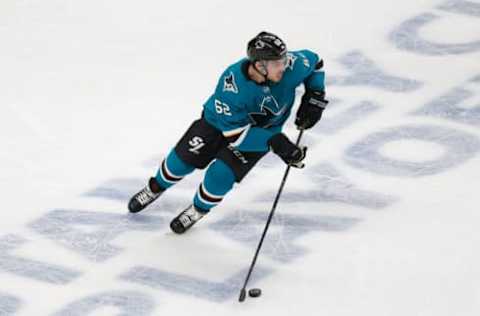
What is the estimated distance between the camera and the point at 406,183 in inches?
287

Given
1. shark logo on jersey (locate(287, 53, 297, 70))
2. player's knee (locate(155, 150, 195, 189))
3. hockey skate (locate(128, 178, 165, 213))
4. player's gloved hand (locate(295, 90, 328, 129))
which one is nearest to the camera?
shark logo on jersey (locate(287, 53, 297, 70))

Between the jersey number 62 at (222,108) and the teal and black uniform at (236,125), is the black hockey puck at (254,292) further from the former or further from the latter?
the jersey number 62 at (222,108)

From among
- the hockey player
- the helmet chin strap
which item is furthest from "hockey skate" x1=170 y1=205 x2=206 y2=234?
the helmet chin strap

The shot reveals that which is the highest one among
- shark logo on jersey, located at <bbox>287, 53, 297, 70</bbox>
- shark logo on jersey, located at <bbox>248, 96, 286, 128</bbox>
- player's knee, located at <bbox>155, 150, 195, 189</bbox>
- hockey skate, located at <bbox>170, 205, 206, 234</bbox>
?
shark logo on jersey, located at <bbox>287, 53, 297, 70</bbox>

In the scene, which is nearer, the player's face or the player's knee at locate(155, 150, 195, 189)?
the player's face

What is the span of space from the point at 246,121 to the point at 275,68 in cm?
33

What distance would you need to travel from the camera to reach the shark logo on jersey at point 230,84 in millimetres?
6559

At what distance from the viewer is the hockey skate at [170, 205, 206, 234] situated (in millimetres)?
7000

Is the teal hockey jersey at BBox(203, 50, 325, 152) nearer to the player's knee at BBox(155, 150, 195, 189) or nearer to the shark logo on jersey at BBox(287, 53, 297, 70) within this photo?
the shark logo on jersey at BBox(287, 53, 297, 70)

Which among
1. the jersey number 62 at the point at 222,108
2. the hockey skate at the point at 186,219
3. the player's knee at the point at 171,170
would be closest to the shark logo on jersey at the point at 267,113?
the jersey number 62 at the point at 222,108

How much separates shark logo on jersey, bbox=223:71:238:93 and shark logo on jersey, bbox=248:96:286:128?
0.47 ft

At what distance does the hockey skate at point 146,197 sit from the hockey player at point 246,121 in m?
0.10

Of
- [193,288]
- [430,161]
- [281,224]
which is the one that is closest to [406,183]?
[430,161]

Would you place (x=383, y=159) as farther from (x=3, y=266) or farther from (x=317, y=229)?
(x=3, y=266)
